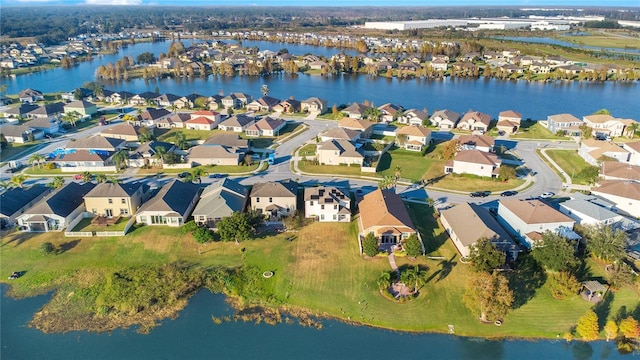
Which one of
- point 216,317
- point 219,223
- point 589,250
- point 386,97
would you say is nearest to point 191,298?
point 216,317

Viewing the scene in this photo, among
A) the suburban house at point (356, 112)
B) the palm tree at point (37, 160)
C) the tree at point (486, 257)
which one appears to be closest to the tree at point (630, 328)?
the tree at point (486, 257)

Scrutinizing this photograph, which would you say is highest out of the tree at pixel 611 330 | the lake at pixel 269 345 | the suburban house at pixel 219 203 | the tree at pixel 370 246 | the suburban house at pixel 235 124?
the suburban house at pixel 235 124

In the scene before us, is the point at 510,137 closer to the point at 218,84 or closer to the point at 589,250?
the point at 589,250

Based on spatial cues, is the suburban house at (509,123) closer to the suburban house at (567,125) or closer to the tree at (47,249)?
the suburban house at (567,125)

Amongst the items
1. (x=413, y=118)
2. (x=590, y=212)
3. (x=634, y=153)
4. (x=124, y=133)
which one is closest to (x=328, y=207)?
(x=590, y=212)

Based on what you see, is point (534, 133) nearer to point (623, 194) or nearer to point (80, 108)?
point (623, 194)
